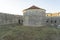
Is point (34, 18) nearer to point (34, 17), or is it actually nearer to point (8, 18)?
point (34, 17)

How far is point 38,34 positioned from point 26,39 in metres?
2.35

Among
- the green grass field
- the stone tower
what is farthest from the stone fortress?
the green grass field

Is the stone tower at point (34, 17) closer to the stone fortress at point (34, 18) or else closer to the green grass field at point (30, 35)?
the stone fortress at point (34, 18)

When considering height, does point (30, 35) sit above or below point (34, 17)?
below

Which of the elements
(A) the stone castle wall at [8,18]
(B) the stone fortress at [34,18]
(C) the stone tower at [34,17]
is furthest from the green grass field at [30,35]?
(A) the stone castle wall at [8,18]

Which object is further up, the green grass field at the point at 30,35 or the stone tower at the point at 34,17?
the stone tower at the point at 34,17

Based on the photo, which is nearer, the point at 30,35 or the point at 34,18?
the point at 30,35

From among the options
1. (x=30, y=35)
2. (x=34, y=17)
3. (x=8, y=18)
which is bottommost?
(x=30, y=35)

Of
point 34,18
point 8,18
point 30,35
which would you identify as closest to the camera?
point 30,35

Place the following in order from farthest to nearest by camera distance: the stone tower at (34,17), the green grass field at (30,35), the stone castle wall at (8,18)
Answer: the stone castle wall at (8,18)
the stone tower at (34,17)
the green grass field at (30,35)

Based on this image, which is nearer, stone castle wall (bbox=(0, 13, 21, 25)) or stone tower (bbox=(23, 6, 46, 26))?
stone tower (bbox=(23, 6, 46, 26))

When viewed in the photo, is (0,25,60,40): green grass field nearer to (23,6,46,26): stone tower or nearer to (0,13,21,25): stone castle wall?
(23,6,46,26): stone tower

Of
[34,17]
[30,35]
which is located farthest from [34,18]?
[30,35]

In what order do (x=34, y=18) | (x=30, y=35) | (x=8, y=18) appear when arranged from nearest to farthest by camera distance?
(x=30, y=35)
(x=34, y=18)
(x=8, y=18)
